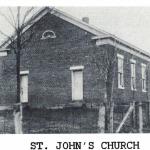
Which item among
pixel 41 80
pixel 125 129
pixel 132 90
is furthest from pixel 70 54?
pixel 125 129

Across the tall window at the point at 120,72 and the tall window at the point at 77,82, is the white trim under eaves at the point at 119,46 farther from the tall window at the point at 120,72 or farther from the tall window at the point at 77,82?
the tall window at the point at 77,82

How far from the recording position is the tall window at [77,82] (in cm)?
2180

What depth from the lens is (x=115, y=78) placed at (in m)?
21.9

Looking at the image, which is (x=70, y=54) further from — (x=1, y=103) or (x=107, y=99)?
(x=1, y=103)

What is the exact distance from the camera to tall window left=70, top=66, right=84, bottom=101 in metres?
21.8

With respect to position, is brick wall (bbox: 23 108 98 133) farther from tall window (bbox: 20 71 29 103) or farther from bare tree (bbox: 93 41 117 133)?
tall window (bbox: 20 71 29 103)

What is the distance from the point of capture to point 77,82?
2197 cm

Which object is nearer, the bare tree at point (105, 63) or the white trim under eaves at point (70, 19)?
the bare tree at point (105, 63)

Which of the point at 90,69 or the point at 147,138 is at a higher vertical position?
the point at 90,69

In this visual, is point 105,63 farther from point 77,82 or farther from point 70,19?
point 70,19

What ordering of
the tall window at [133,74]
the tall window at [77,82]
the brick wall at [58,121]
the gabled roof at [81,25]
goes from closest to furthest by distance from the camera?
the brick wall at [58,121] < the gabled roof at [81,25] < the tall window at [77,82] < the tall window at [133,74]

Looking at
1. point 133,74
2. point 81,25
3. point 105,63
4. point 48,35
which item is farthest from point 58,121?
point 133,74

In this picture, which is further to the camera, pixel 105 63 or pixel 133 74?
pixel 133 74

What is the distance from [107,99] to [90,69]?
73.3 inches
